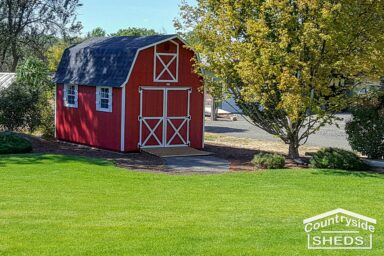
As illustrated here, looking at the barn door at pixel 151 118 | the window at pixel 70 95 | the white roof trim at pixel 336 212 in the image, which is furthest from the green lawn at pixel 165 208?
the window at pixel 70 95

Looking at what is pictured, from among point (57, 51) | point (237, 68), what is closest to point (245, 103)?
point (237, 68)

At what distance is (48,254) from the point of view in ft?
23.0

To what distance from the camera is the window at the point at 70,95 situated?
2172 cm

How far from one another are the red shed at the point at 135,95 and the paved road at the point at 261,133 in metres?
6.03

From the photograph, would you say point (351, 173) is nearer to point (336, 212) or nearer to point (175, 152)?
point (336, 212)

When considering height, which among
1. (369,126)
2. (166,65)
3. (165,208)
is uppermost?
(166,65)

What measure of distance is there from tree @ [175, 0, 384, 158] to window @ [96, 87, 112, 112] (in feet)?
13.7

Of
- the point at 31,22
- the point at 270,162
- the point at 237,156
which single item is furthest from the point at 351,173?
the point at 31,22

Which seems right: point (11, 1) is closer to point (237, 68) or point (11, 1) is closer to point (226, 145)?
point (226, 145)

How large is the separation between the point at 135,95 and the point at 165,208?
987 cm

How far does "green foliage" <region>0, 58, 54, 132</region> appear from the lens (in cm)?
2286

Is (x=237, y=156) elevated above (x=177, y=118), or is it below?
below

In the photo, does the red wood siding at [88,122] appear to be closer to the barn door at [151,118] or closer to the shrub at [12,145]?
the barn door at [151,118]

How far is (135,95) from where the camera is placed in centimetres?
1959
